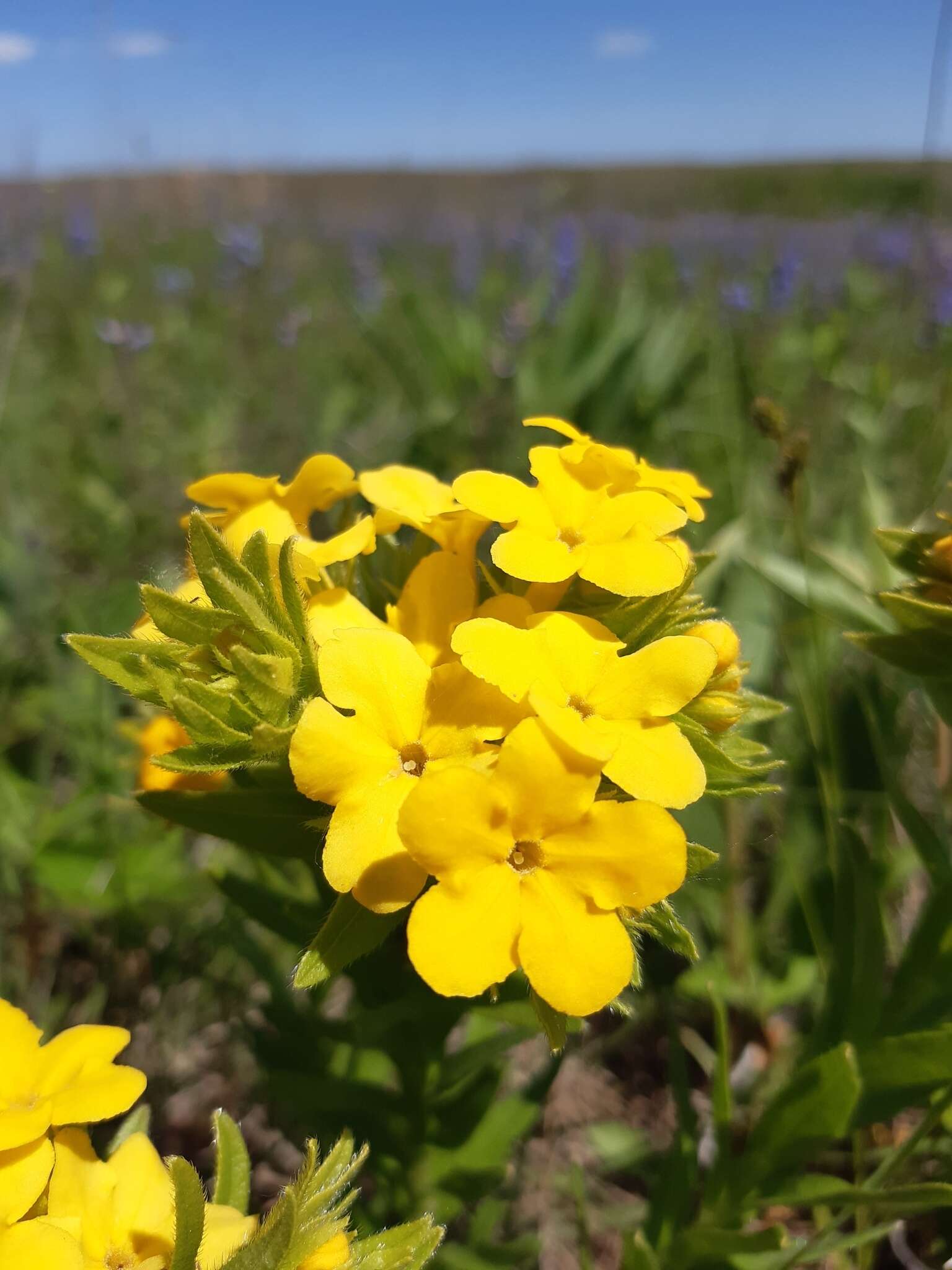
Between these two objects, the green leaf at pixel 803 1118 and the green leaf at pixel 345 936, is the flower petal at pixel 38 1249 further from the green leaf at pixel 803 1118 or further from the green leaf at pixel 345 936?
the green leaf at pixel 803 1118

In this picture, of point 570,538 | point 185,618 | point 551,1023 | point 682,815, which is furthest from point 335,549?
point 682,815

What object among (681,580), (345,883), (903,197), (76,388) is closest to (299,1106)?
(345,883)

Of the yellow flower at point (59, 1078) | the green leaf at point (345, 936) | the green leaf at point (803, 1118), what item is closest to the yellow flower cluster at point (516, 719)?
the green leaf at point (345, 936)

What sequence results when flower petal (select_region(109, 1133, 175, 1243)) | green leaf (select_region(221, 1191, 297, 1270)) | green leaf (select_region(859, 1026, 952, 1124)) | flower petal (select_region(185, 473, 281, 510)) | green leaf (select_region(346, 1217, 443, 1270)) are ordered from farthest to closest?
flower petal (select_region(185, 473, 281, 510)) < green leaf (select_region(859, 1026, 952, 1124)) < flower petal (select_region(109, 1133, 175, 1243)) < green leaf (select_region(346, 1217, 443, 1270)) < green leaf (select_region(221, 1191, 297, 1270))

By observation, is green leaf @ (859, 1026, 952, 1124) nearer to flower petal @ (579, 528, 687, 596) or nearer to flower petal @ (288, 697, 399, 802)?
flower petal @ (579, 528, 687, 596)

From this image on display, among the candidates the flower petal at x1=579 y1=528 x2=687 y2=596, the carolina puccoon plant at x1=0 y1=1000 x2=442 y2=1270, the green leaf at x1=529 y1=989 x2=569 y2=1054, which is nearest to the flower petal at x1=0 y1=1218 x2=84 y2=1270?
the carolina puccoon plant at x1=0 y1=1000 x2=442 y2=1270

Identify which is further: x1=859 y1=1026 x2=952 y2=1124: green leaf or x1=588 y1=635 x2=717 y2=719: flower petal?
x1=859 y1=1026 x2=952 y2=1124: green leaf
